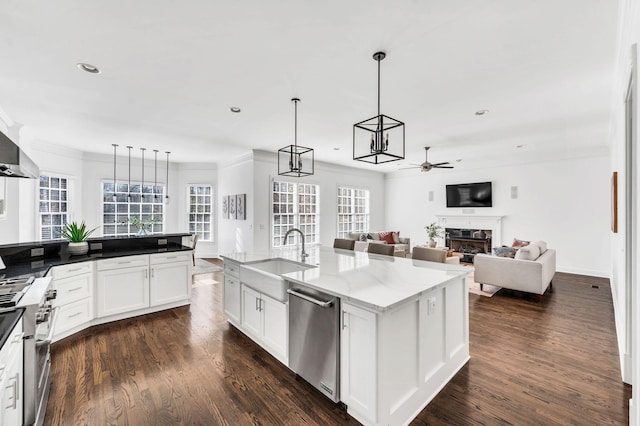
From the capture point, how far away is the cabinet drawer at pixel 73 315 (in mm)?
3043

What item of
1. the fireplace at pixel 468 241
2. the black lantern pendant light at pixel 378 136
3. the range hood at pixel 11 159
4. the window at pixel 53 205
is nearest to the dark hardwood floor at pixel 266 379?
the range hood at pixel 11 159

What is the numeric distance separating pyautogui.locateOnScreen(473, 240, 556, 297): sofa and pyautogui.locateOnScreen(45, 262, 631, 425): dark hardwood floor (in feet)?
2.43

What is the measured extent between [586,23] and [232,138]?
484 cm

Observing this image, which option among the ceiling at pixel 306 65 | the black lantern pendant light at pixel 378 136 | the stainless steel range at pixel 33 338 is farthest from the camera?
the black lantern pendant light at pixel 378 136

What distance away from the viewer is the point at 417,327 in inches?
78.2

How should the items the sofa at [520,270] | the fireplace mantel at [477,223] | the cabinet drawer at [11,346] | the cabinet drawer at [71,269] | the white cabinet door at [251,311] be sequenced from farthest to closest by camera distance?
1. the fireplace mantel at [477,223]
2. the sofa at [520,270]
3. the cabinet drawer at [71,269]
4. the white cabinet door at [251,311]
5. the cabinet drawer at [11,346]

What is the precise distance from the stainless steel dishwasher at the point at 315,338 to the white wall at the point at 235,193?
441 cm

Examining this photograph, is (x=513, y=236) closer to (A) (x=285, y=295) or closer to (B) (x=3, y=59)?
(A) (x=285, y=295)

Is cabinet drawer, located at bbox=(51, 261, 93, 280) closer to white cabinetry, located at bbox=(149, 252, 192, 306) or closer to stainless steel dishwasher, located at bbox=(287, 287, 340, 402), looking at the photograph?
white cabinetry, located at bbox=(149, 252, 192, 306)

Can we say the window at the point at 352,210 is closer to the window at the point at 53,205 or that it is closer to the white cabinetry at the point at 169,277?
the white cabinetry at the point at 169,277

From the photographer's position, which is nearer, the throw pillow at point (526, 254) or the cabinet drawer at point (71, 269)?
the cabinet drawer at point (71, 269)

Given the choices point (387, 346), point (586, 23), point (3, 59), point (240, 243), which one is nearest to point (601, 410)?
point (387, 346)

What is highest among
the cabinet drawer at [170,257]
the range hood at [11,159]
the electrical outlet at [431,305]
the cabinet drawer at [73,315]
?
the range hood at [11,159]

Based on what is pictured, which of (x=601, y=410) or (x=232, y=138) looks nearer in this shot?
(x=601, y=410)
